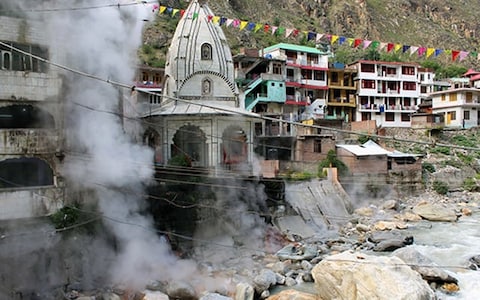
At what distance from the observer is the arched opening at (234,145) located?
998 inches

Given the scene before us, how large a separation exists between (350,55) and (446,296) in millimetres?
57176

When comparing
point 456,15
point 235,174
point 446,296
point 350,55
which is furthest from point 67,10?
point 456,15

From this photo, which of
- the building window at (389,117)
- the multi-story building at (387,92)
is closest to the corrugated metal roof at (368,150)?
the multi-story building at (387,92)

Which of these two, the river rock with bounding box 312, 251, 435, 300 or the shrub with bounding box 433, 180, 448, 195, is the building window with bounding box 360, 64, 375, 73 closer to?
the shrub with bounding box 433, 180, 448, 195

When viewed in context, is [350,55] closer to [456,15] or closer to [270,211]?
[270,211]

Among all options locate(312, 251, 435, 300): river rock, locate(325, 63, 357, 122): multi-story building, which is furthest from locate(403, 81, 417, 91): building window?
locate(312, 251, 435, 300): river rock

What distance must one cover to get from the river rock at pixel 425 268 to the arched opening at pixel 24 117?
14.0 meters

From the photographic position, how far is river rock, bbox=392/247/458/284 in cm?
1584

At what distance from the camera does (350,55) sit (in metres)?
67.8

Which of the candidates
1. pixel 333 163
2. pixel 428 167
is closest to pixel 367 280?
pixel 333 163

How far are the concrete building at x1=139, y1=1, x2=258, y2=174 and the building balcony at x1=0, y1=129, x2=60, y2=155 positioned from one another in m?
8.82

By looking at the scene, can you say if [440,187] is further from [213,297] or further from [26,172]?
[26,172]

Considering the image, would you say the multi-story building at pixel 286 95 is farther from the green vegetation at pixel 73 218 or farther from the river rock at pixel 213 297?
A: the river rock at pixel 213 297

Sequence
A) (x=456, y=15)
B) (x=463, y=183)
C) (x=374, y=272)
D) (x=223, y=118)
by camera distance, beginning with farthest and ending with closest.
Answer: (x=456, y=15) → (x=463, y=183) → (x=223, y=118) → (x=374, y=272)
